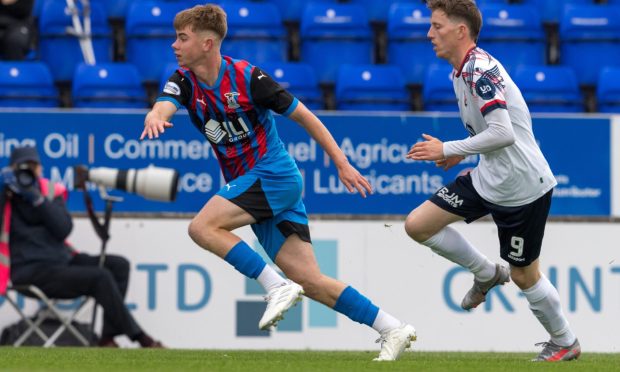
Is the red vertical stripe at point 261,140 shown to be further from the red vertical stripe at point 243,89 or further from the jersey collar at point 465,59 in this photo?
the jersey collar at point 465,59

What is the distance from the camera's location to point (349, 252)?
412 inches

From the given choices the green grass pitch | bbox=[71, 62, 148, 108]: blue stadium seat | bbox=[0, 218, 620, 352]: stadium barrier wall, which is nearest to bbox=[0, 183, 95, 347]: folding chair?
bbox=[0, 218, 620, 352]: stadium barrier wall

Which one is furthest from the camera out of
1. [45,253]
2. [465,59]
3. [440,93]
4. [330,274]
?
[440,93]

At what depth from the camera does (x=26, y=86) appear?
12.1 metres

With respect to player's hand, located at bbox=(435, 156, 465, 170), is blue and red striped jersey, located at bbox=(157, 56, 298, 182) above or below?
above

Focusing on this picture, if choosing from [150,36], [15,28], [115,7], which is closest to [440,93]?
[150,36]

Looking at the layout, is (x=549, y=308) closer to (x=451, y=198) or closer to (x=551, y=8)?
(x=451, y=198)

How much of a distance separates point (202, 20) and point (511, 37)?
248 inches

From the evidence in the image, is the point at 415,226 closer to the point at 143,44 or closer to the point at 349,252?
the point at 349,252

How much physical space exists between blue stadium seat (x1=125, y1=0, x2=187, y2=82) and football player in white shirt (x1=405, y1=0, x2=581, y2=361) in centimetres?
595

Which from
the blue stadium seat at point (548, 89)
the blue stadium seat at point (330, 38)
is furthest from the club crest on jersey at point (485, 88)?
the blue stadium seat at point (330, 38)

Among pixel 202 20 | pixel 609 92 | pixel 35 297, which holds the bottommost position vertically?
pixel 35 297

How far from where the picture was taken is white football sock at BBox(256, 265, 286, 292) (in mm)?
6898

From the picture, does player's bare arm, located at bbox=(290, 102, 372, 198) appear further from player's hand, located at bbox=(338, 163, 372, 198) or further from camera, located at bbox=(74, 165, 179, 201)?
camera, located at bbox=(74, 165, 179, 201)
